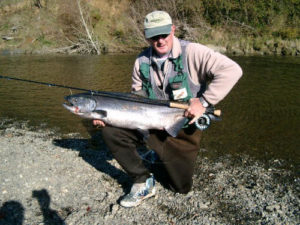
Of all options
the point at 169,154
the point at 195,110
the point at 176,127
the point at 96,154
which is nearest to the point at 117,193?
the point at 169,154

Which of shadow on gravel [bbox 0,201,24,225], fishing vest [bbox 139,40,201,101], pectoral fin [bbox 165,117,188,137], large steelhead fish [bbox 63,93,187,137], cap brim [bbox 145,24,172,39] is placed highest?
cap brim [bbox 145,24,172,39]

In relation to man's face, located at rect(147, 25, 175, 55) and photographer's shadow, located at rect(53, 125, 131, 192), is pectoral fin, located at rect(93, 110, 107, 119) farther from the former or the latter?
photographer's shadow, located at rect(53, 125, 131, 192)

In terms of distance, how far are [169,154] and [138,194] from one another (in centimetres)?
69

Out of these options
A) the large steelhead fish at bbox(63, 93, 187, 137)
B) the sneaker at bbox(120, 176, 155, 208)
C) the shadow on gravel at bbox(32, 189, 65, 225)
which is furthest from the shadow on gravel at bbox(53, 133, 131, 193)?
the large steelhead fish at bbox(63, 93, 187, 137)

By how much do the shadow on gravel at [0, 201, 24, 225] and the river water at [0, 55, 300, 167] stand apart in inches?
118

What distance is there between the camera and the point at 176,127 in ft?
12.1

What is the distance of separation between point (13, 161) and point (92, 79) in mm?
8870

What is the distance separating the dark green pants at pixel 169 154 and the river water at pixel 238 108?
1694mm

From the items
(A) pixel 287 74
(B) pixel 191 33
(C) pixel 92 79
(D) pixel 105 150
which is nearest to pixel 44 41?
(B) pixel 191 33

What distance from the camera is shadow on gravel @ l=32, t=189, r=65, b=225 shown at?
11.2 feet

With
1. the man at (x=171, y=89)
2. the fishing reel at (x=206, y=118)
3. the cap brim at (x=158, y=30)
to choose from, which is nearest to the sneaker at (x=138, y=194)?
the man at (x=171, y=89)

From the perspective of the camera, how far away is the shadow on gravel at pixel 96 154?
4508 mm

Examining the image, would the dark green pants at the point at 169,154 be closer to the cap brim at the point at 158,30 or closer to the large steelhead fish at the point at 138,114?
the large steelhead fish at the point at 138,114

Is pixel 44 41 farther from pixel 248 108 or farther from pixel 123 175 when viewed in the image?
pixel 123 175
